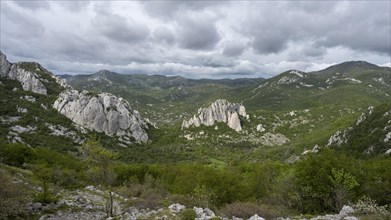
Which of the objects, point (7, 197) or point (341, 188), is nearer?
point (7, 197)

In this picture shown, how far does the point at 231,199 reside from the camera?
176 feet

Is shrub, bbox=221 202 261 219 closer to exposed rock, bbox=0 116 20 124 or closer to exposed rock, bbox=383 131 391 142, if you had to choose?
exposed rock, bbox=383 131 391 142

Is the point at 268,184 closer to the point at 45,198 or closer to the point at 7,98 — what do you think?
the point at 45,198

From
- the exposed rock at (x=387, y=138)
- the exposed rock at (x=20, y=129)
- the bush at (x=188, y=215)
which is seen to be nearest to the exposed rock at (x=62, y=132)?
the exposed rock at (x=20, y=129)

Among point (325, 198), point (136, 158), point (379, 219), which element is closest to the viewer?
point (379, 219)

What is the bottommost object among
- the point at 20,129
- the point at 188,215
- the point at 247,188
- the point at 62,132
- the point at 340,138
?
the point at 62,132

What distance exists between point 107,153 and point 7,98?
642ft

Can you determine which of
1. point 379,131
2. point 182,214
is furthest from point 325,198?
point 379,131

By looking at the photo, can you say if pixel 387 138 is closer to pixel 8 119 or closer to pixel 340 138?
pixel 340 138

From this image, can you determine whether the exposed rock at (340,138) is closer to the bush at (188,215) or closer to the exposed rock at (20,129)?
the exposed rock at (20,129)

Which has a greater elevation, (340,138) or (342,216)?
(342,216)

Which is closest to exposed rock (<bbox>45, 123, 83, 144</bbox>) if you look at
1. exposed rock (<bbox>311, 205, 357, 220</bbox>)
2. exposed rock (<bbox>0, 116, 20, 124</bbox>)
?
exposed rock (<bbox>0, 116, 20, 124</bbox>)

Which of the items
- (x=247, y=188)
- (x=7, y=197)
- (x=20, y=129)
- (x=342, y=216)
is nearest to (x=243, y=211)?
(x=342, y=216)

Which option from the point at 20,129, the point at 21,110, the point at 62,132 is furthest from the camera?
the point at 21,110
